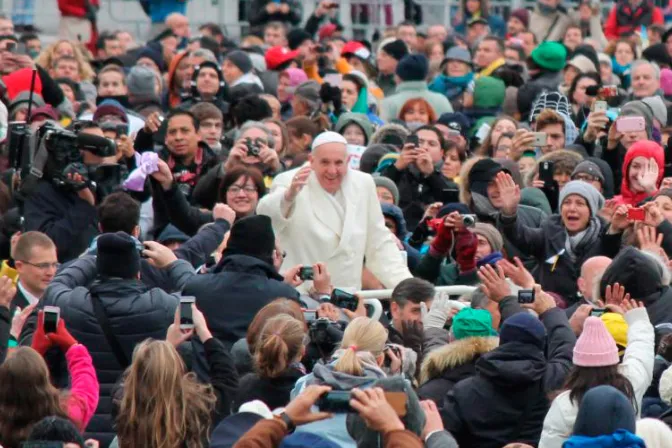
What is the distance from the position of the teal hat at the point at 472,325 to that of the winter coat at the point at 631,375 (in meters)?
0.70

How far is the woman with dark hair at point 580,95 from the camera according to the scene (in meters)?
16.7

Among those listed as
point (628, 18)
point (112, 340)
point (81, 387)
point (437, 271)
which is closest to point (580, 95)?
point (437, 271)

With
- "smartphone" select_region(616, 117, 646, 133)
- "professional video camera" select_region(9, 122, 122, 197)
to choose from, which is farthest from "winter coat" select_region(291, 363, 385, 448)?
"smartphone" select_region(616, 117, 646, 133)

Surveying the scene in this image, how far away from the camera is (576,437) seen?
25.5 ft

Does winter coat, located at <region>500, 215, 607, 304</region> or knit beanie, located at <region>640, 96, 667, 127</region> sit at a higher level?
knit beanie, located at <region>640, 96, 667, 127</region>

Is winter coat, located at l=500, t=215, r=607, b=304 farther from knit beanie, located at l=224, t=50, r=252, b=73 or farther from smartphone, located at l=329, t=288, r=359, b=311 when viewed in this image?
knit beanie, located at l=224, t=50, r=252, b=73

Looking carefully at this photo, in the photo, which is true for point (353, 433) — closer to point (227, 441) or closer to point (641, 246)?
point (227, 441)

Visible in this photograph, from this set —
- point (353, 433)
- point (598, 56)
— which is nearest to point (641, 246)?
point (353, 433)

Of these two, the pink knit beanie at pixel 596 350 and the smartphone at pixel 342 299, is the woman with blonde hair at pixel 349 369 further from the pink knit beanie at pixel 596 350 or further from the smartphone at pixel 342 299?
the smartphone at pixel 342 299

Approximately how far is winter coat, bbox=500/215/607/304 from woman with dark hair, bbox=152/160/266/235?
1593 millimetres

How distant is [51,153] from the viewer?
1246cm

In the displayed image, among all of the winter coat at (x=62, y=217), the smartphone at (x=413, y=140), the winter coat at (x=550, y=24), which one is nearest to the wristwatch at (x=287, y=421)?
A: the winter coat at (x=62, y=217)

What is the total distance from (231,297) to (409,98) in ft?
25.3

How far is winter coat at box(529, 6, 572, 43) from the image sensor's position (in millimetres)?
22219
